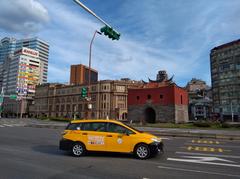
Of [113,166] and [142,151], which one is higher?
[142,151]

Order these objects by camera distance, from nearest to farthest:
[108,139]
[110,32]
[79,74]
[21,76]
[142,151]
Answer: [142,151]
[108,139]
[110,32]
[21,76]
[79,74]

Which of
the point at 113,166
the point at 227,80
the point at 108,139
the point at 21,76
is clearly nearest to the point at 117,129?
the point at 108,139

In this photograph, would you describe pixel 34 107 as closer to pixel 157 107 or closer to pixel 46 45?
pixel 46 45

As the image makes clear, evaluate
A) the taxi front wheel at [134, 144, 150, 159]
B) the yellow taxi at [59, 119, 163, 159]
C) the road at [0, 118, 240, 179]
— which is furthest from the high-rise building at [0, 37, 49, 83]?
the taxi front wheel at [134, 144, 150, 159]

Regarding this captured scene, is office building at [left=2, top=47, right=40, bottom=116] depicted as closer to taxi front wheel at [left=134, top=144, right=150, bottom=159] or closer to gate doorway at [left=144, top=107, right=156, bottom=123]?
gate doorway at [left=144, top=107, right=156, bottom=123]

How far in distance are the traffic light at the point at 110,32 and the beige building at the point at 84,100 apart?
70775 millimetres

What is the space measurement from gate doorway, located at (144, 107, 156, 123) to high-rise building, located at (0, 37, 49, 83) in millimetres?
116452

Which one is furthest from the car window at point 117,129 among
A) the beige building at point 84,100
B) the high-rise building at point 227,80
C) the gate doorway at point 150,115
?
the beige building at point 84,100

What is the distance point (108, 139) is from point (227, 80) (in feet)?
245

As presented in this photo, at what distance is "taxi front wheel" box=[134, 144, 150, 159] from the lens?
927 cm

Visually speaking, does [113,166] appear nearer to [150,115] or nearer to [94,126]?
[94,126]

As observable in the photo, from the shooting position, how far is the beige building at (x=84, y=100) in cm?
9419

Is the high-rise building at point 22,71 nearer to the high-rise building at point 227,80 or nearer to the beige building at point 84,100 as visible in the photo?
the beige building at point 84,100

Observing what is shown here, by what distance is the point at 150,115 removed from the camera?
50969 mm
